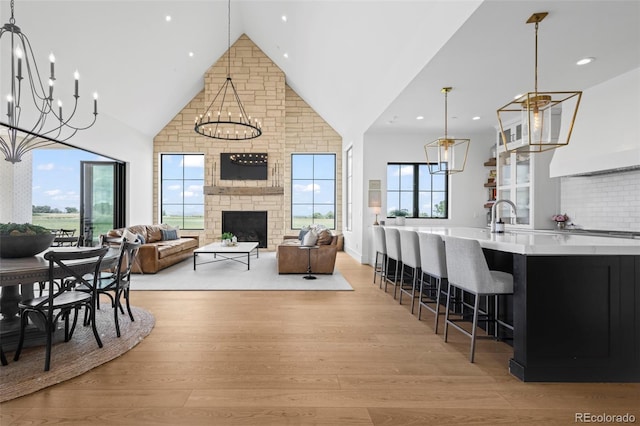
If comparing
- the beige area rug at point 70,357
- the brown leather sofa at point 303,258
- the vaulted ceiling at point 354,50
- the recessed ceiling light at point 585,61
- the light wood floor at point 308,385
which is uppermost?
the vaulted ceiling at point 354,50

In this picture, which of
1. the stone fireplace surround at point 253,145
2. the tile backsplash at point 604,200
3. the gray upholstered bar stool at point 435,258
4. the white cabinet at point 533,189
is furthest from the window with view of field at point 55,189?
the tile backsplash at point 604,200

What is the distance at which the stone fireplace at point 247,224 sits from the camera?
919 cm

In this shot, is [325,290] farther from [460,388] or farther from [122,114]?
[122,114]

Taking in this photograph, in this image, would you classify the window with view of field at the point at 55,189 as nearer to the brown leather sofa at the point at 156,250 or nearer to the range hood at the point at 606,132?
→ the brown leather sofa at the point at 156,250

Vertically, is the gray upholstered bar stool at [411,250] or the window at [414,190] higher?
the window at [414,190]

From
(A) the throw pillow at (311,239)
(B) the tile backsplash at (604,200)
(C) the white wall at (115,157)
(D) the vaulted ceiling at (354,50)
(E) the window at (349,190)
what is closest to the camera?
(D) the vaulted ceiling at (354,50)

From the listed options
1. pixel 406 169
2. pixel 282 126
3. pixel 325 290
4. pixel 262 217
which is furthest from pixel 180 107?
pixel 325 290

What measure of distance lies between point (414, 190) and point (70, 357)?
6473 mm

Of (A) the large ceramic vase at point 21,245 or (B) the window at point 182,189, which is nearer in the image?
(A) the large ceramic vase at point 21,245

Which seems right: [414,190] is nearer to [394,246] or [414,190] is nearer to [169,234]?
[394,246]

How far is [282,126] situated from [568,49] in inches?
274

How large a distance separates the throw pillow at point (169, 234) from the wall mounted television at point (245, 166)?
6.83ft

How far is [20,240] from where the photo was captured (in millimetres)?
2662

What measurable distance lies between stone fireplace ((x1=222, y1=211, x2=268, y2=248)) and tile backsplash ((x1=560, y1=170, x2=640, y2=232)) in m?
6.80
